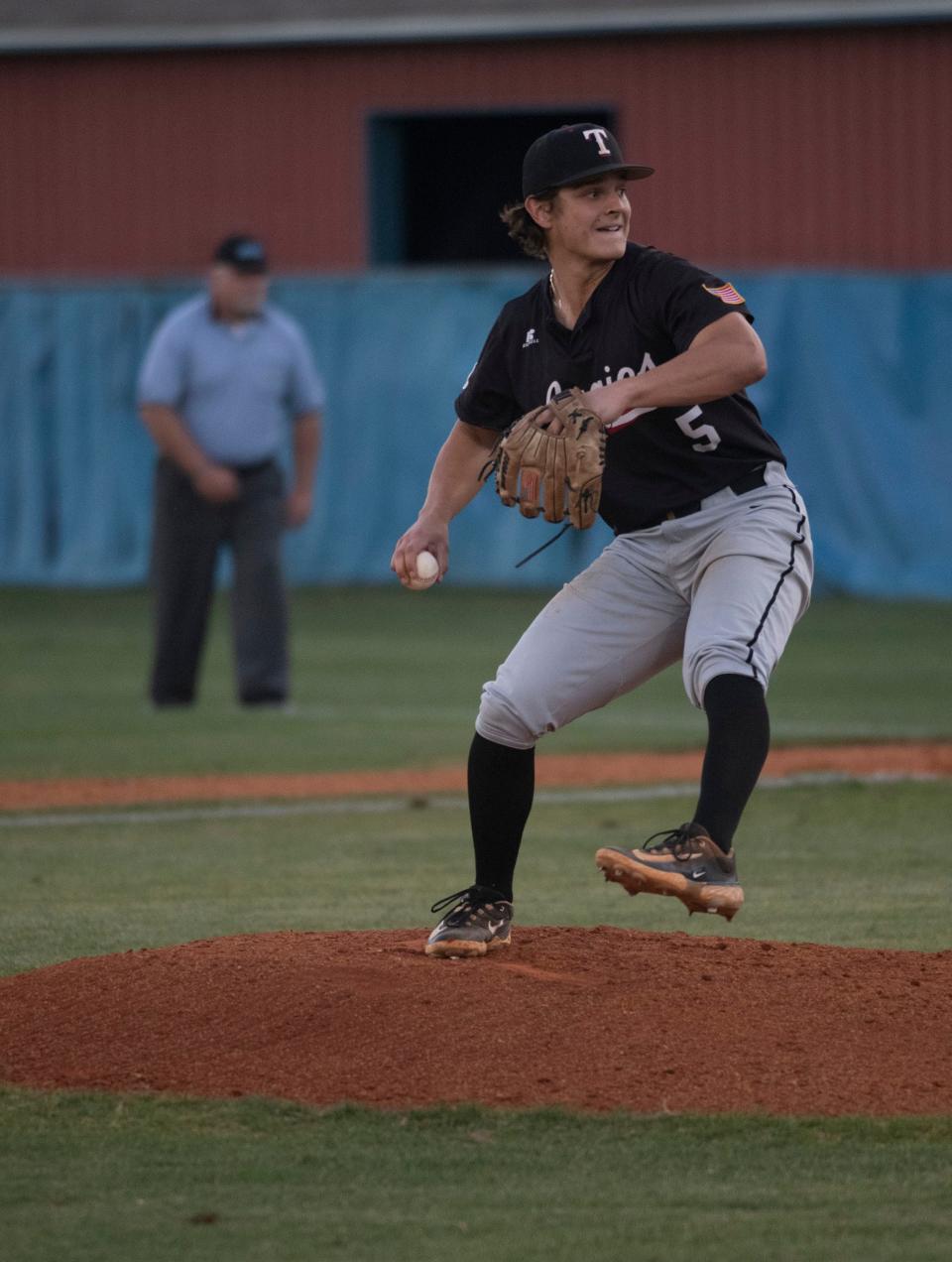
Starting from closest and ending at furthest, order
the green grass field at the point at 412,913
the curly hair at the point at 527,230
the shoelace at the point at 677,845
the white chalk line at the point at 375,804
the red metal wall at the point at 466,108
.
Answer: the green grass field at the point at 412,913 → the shoelace at the point at 677,845 → the curly hair at the point at 527,230 → the white chalk line at the point at 375,804 → the red metal wall at the point at 466,108

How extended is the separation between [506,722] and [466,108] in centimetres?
1943

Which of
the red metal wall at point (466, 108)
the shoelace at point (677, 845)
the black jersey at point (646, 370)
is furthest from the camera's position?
the red metal wall at point (466, 108)

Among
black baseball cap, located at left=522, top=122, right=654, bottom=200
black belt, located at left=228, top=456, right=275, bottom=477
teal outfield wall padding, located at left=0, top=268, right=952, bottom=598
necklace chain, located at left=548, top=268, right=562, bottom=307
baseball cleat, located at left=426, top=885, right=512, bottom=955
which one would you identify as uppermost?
black baseball cap, located at left=522, top=122, right=654, bottom=200

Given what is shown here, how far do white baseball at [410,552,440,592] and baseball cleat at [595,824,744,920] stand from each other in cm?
91

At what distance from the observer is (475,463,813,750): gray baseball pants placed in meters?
5.07

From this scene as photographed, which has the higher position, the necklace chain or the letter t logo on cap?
the letter t logo on cap

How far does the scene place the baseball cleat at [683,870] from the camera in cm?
468

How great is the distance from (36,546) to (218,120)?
6.30 metres

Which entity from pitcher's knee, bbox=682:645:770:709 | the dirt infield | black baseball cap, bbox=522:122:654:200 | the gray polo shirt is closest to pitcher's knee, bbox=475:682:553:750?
pitcher's knee, bbox=682:645:770:709

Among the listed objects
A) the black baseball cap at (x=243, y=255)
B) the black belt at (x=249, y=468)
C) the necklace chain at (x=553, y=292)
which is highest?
the necklace chain at (x=553, y=292)

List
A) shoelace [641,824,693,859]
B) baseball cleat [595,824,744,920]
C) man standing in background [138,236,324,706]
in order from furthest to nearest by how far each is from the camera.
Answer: man standing in background [138,236,324,706] < shoelace [641,824,693,859] < baseball cleat [595,824,744,920]

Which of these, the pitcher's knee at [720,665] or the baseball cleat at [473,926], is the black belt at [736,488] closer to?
the pitcher's knee at [720,665]

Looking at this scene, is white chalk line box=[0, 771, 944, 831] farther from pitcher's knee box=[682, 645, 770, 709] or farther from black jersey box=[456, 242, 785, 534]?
pitcher's knee box=[682, 645, 770, 709]

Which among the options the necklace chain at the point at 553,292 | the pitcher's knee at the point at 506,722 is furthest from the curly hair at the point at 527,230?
the pitcher's knee at the point at 506,722
